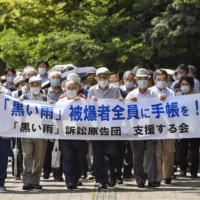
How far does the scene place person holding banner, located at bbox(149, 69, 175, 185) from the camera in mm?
14562

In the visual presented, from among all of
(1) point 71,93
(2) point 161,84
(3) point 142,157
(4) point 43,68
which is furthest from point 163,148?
(4) point 43,68

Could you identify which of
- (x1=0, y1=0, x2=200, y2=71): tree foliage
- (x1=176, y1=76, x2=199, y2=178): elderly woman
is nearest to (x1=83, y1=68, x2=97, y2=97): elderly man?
(x1=176, y1=76, x2=199, y2=178): elderly woman

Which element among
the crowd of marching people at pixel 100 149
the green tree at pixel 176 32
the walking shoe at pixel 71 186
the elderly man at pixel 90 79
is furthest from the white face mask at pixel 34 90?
the green tree at pixel 176 32

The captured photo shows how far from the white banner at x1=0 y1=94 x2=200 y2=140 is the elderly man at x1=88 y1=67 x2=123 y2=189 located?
0.11 m

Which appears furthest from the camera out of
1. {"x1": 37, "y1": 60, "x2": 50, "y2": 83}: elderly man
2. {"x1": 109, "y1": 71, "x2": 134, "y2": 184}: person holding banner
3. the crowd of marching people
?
{"x1": 37, "y1": 60, "x2": 50, "y2": 83}: elderly man

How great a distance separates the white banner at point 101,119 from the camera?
1416 cm

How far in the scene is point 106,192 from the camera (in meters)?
13.4

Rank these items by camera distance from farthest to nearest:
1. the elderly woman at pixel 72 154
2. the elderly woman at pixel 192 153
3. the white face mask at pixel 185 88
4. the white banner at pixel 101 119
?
1. the elderly woman at pixel 192 153
2. the white face mask at pixel 185 88
3. the white banner at pixel 101 119
4. the elderly woman at pixel 72 154

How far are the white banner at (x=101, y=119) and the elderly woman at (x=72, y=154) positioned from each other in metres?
0.14

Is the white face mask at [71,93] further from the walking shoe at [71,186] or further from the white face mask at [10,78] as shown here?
the white face mask at [10,78]

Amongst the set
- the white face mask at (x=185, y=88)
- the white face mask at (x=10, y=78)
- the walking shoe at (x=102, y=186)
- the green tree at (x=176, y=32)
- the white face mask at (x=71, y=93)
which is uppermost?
the green tree at (x=176, y=32)

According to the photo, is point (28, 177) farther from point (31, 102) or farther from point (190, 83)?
point (190, 83)

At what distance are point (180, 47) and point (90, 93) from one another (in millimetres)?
15400

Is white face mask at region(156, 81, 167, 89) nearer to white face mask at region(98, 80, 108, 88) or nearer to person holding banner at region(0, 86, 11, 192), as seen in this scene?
white face mask at region(98, 80, 108, 88)
